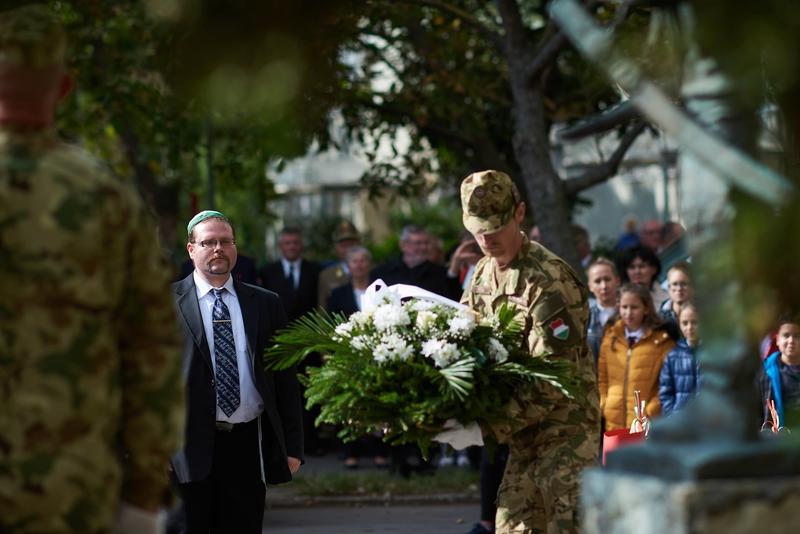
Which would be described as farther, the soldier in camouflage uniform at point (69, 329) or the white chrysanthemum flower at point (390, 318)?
the white chrysanthemum flower at point (390, 318)

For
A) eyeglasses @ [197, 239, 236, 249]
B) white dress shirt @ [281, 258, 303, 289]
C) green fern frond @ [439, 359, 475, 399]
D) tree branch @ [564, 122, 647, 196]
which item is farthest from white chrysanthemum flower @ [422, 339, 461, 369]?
white dress shirt @ [281, 258, 303, 289]

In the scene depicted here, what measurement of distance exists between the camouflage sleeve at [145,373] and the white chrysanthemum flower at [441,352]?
264 cm

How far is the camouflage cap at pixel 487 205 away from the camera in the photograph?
730cm

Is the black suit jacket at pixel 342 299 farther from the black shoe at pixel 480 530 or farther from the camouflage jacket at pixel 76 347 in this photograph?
the camouflage jacket at pixel 76 347

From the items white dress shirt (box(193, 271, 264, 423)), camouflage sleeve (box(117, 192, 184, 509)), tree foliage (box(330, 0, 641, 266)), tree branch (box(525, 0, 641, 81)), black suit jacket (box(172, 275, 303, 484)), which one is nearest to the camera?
camouflage sleeve (box(117, 192, 184, 509))

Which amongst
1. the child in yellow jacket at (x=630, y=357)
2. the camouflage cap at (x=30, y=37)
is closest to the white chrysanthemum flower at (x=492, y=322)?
the child in yellow jacket at (x=630, y=357)

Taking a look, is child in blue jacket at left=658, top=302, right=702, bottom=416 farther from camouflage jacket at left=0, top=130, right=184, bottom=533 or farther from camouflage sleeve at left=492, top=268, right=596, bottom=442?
camouflage jacket at left=0, top=130, right=184, bottom=533

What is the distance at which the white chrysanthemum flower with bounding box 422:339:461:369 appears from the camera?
22.1ft

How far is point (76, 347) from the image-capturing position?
13.0 feet

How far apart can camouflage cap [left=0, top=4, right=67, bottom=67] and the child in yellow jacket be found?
6619 mm

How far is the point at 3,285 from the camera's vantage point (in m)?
3.94

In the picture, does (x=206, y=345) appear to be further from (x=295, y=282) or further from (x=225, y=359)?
(x=295, y=282)

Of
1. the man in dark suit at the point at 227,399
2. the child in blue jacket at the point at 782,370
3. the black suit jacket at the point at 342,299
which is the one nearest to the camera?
the man in dark suit at the point at 227,399

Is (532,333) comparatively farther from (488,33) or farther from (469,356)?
(488,33)
